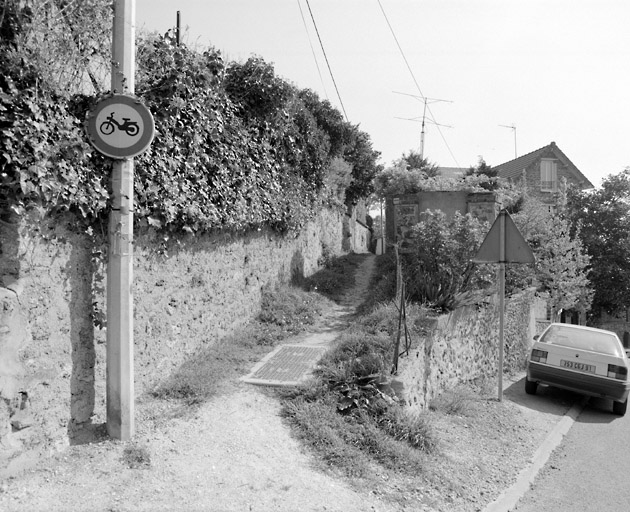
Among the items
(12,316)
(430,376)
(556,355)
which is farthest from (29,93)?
(556,355)

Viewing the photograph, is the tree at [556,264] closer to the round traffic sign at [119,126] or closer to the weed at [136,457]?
the round traffic sign at [119,126]

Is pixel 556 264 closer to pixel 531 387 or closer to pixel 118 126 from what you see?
pixel 531 387

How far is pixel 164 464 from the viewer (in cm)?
414

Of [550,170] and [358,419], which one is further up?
[550,170]

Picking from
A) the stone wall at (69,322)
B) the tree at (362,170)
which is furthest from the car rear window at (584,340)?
the tree at (362,170)

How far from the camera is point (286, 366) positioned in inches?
259

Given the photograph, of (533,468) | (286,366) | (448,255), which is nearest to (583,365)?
(448,255)

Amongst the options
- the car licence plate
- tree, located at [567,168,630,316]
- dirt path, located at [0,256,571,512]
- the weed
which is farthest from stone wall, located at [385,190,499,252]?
tree, located at [567,168,630,316]

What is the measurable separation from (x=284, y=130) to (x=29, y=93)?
264 inches

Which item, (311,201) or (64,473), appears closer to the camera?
(64,473)

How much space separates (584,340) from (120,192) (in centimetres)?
860

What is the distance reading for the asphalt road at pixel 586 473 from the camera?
4.88m

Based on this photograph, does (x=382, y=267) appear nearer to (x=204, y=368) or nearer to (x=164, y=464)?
(x=204, y=368)

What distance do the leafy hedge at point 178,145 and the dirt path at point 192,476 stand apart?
2073mm
